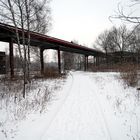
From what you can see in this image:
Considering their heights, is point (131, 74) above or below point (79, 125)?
above

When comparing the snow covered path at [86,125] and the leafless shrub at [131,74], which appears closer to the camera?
the snow covered path at [86,125]

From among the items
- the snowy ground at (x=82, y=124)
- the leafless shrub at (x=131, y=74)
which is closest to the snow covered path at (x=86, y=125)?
the snowy ground at (x=82, y=124)

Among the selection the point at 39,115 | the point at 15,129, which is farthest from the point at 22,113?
the point at 15,129

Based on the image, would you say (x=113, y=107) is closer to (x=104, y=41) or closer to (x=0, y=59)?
(x=0, y=59)

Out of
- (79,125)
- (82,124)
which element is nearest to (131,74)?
(82,124)

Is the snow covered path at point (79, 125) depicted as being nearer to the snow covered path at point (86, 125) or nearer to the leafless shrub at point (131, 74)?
the snow covered path at point (86, 125)

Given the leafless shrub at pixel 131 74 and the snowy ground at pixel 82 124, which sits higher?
the leafless shrub at pixel 131 74

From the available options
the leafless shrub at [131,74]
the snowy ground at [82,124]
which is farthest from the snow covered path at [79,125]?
the leafless shrub at [131,74]

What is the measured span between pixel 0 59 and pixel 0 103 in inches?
675

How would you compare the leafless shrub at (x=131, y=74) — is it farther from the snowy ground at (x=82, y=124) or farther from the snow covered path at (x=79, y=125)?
the snow covered path at (x=79, y=125)

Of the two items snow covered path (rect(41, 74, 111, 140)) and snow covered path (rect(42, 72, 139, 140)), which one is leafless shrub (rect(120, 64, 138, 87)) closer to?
snow covered path (rect(42, 72, 139, 140))

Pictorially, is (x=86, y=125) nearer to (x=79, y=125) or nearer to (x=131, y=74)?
(x=79, y=125)

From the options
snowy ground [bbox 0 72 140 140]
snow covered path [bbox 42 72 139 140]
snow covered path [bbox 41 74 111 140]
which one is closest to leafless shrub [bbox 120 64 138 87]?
snowy ground [bbox 0 72 140 140]

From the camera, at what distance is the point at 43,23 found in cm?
1504
